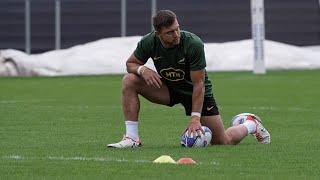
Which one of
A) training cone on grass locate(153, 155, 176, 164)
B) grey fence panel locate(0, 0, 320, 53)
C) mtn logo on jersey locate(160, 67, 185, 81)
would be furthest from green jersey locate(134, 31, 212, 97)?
grey fence panel locate(0, 0, 320, 53)

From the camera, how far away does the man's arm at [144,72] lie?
10570 millimetres

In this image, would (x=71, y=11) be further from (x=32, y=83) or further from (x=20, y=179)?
(x=20, y=179)

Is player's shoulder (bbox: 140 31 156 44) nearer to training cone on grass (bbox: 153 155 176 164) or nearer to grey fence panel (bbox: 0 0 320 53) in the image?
training cone on grass (bbox: 153 155 176 164)

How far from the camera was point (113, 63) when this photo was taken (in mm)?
36562

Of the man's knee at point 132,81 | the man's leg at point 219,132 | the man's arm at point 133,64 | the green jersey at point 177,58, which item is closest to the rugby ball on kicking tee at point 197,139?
the man's leg at point 219,132

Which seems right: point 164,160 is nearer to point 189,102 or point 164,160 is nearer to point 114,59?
point 189,102

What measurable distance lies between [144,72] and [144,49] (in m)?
0.38

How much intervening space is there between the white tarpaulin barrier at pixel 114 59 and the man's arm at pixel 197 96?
2518 cm

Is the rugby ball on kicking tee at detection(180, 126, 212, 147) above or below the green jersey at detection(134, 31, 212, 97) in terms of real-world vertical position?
below

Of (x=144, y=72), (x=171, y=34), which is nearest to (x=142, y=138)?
(x=144, y=72)

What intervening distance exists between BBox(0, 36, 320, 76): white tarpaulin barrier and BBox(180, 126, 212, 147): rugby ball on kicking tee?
24989 millimetres

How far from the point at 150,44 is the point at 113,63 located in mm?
25810

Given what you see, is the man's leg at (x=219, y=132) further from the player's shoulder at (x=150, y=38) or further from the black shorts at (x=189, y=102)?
the player's shoulder at (x=150, y=38)

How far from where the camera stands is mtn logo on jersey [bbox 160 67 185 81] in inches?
424
